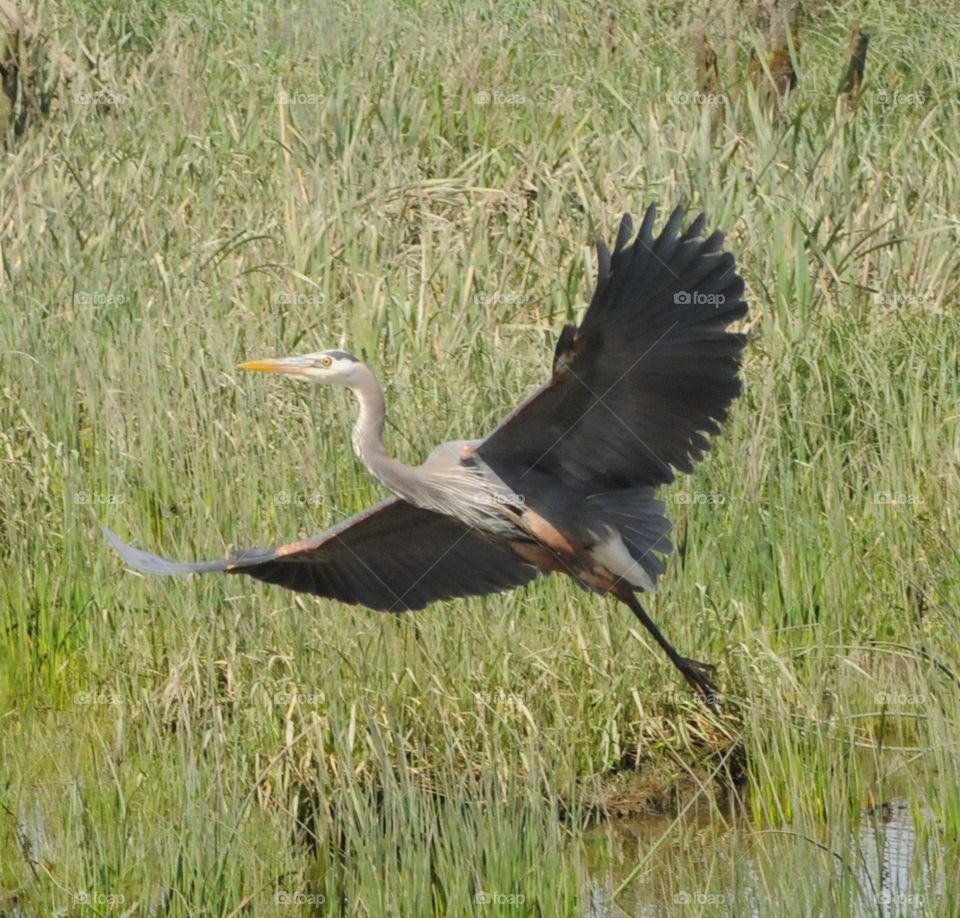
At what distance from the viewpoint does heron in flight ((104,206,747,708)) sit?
141 inches

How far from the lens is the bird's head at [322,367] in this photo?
3.99 meters

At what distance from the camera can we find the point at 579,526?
14.1 feet

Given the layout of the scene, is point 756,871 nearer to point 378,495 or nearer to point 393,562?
point 393,562

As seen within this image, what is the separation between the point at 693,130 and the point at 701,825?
10.4ft

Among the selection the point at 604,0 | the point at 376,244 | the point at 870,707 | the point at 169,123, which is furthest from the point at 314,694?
the point at 604,0

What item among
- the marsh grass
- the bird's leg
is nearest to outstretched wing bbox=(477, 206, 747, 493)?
the bird's leg

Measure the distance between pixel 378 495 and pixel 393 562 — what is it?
69 cm

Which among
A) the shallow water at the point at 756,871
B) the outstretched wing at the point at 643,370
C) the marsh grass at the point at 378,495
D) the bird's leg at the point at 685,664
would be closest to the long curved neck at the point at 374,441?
the outstretched wing at the point at 643,370

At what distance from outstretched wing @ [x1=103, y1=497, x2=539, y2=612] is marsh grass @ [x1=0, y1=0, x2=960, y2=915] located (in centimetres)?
14

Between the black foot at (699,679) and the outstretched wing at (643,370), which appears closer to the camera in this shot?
the outstretched wing at (643,370)

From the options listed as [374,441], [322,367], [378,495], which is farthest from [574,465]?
[378,495]

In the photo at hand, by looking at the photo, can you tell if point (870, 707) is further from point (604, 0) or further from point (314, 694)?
point (604, 0)

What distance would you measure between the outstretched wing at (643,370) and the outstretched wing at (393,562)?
31cm

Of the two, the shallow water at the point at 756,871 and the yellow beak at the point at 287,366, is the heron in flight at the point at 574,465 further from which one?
the shallow water at the point at 756,871
